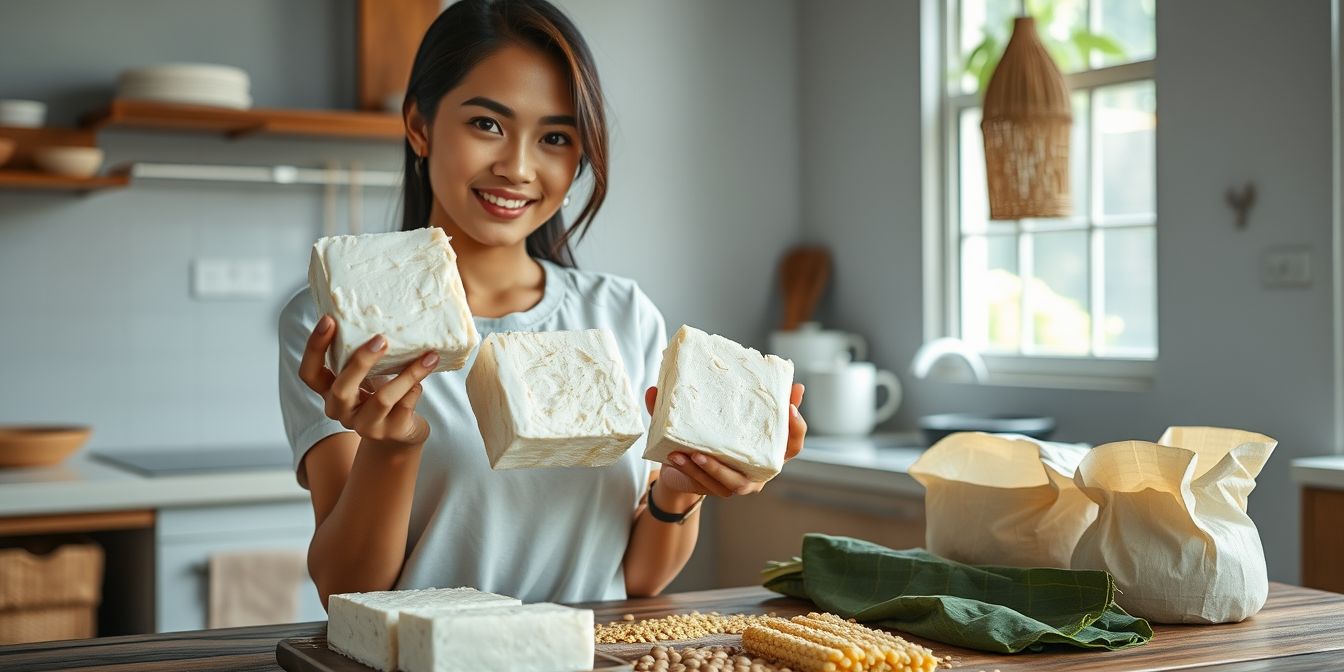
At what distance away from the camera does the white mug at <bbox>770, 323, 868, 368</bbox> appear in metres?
3.88

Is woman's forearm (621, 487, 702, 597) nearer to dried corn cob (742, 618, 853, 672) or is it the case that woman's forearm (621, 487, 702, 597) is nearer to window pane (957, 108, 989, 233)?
dried corn cob (742, 618, 853, 672)

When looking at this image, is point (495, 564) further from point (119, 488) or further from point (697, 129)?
point (697, 129)

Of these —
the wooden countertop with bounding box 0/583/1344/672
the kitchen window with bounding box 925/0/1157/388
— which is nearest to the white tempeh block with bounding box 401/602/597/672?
the wooden countertop with bounding box 0/583/1344/672

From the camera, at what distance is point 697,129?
408 centimetres

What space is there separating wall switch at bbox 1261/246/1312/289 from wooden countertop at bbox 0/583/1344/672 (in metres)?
1.48

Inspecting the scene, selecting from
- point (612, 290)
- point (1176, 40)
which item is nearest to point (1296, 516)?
point (1176, 40)

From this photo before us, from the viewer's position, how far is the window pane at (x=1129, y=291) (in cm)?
318

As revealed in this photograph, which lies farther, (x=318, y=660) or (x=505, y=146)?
(x=505, y=146)

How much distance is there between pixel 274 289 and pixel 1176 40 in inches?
94.3

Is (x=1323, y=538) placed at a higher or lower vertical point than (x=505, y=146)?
lower

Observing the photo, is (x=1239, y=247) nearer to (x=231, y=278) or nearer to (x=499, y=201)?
(x=499, y=201)

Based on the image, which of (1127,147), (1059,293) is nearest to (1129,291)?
(1059,293)

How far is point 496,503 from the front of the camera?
1.57 m

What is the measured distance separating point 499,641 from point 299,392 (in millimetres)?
574
